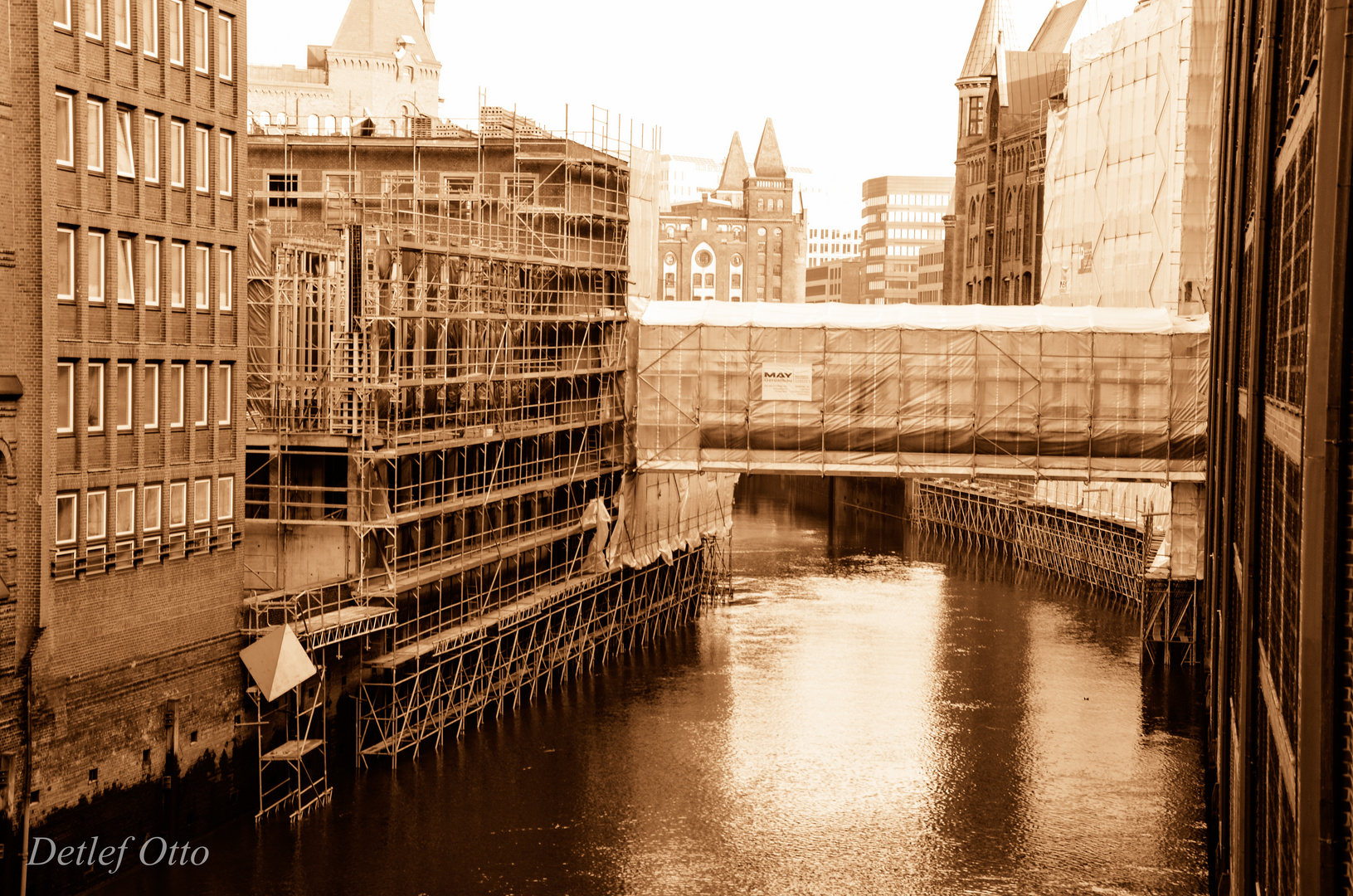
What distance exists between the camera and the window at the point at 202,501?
2712 cm

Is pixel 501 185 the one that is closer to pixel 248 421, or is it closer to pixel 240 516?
pixel 248 421

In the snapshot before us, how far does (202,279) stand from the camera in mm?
27562

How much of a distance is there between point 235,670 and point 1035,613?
3290cm

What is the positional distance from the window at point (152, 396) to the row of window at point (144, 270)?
116cm

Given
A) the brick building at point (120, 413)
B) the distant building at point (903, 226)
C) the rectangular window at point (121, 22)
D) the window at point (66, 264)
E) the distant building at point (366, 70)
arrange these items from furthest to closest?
the distant building at point (903, 226) < the distant building at point (366, 70) < the rectangular window at point (121, 22) < the window at point (66, 264) < the brick building at point (120, 413)

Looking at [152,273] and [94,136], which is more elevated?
[94,136]

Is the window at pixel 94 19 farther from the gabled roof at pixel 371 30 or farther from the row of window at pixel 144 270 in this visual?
the gabled roof at pixel 371 30

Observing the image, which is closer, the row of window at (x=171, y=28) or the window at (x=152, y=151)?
the row of window at (x=171, y=28)

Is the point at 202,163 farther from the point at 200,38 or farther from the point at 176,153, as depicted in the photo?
the point at 200,38

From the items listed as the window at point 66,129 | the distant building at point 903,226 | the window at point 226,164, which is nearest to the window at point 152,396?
the window at point 66,129

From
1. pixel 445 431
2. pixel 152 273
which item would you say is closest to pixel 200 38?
pixel 152 273

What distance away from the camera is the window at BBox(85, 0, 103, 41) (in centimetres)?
2419

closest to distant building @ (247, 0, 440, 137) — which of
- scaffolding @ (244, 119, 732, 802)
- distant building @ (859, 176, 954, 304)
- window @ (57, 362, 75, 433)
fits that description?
scaffolding @ (244, 119, 732, 802)

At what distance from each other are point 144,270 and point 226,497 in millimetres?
4746
